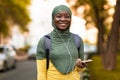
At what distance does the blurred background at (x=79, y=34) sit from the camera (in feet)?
71.7

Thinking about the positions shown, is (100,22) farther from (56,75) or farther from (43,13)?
(43,13)

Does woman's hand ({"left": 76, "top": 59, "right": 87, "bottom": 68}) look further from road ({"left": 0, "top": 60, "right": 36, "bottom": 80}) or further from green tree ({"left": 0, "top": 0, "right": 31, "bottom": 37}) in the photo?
green tree ({"left": 0, "top": 0, "right": 31, "bottom": 37})

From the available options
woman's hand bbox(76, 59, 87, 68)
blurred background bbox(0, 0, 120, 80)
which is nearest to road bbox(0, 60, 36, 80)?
blurred background bbox(0, 0, 120, 80)

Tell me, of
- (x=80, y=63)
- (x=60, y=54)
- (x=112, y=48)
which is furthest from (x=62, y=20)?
(x=112, y=48)

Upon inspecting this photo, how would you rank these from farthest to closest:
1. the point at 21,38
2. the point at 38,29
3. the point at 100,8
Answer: the point at 38,29
the point at 21,38
the point at 100,8

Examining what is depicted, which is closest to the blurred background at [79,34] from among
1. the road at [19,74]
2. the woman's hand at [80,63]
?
the road at [19,74]

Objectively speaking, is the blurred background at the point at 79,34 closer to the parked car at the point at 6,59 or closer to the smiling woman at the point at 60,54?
the parked car at the point at 6,59

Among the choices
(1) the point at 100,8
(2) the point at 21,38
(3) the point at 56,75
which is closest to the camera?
(3) the point at 56,75

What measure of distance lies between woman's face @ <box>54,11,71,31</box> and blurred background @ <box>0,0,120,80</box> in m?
2.91

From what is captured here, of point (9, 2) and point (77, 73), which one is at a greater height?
point (9, 2)

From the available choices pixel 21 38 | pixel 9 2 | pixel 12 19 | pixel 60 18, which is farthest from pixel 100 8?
pixel 21 38

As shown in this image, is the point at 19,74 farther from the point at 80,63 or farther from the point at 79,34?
the point at 80,63

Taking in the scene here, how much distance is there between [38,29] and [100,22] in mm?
68159

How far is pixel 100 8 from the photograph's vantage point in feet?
84.2
